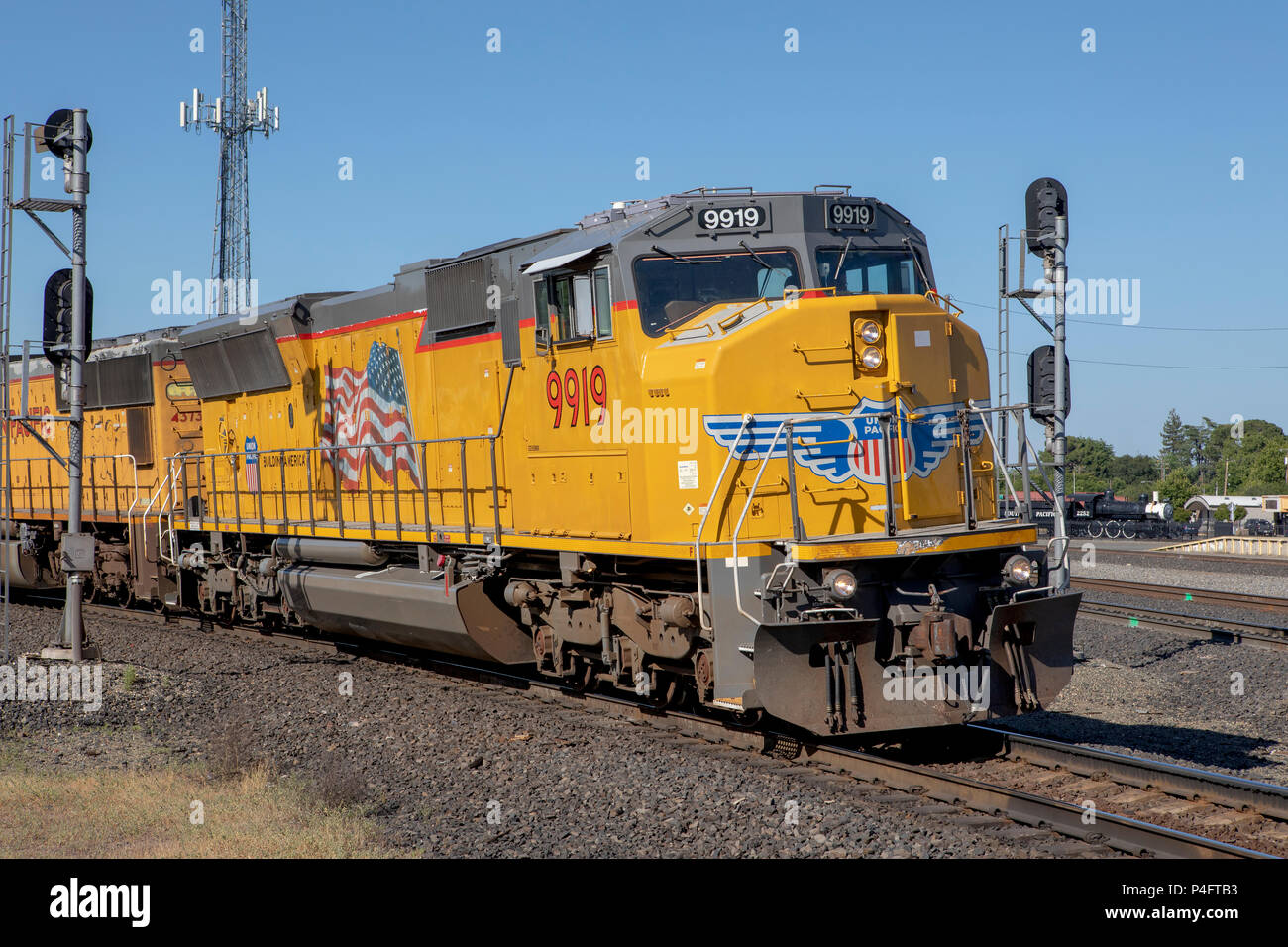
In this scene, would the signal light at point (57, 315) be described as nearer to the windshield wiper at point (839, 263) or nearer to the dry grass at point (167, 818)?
the dry grass at point (167, 818)

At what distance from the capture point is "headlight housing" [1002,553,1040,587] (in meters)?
7.97

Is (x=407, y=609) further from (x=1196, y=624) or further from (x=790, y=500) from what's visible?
(x=1196, y=624)

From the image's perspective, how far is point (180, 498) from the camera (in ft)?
54.0

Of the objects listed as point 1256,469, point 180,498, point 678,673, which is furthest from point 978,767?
point 1256,469

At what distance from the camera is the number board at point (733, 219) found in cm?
850

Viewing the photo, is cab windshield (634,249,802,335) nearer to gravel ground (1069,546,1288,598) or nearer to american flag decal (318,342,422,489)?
american flag decal (318,342,422,489)

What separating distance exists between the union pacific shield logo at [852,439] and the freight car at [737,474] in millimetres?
17

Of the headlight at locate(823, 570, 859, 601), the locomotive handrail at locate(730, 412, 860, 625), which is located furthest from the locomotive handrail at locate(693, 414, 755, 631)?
the headlight at locate(823, 570, 859, 601)

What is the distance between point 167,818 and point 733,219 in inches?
222

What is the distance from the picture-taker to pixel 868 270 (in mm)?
8711

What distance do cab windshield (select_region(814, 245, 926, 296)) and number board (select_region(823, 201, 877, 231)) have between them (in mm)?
189

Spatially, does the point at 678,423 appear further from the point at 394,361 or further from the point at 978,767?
the point at 394,361

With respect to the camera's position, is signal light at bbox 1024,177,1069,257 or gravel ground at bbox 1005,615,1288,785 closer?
gravel ground at bbox 1005,615,1288,785
